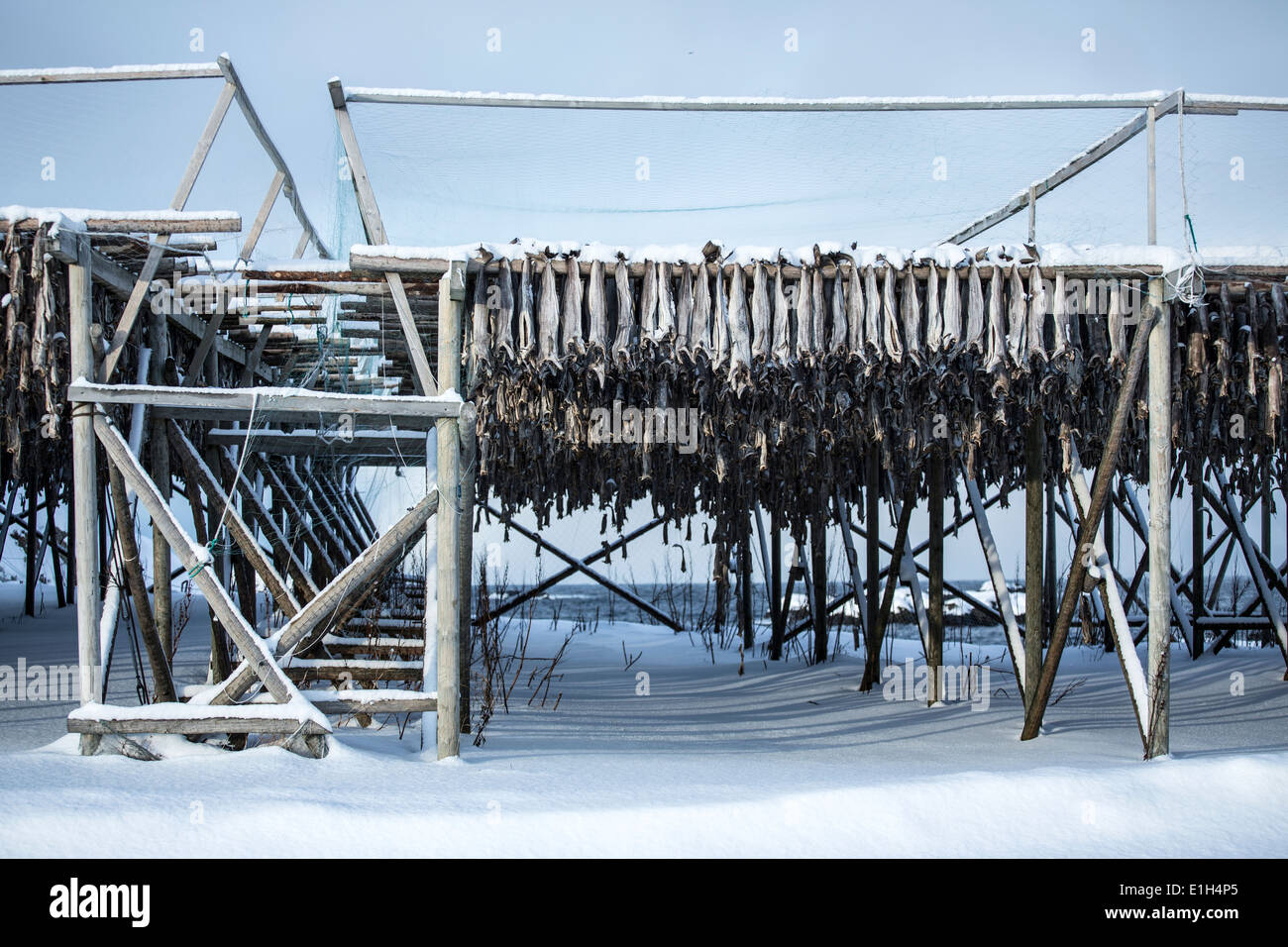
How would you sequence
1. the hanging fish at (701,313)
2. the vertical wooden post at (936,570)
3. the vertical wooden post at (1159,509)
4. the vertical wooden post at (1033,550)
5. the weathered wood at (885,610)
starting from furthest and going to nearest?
1. the weathered wood at (885,610)
2. the vertical wooden post at (936,570)
3. the vertical wooden post at (1033,550)
4. the hanging fish at (701,313)
5. the vertical wooden post at (1159,509)

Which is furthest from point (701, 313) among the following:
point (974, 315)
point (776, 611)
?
point (776, 611)

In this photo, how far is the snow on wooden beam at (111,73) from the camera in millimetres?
6180

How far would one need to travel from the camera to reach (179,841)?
3.99m

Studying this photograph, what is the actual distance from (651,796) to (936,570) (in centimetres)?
478

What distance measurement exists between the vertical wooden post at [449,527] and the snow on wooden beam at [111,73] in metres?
A: 2.12

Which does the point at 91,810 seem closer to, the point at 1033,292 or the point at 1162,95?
the point at 1033,292

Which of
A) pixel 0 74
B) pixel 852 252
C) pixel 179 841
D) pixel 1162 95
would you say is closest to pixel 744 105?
pixel 852 252

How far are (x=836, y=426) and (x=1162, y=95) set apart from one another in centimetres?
289

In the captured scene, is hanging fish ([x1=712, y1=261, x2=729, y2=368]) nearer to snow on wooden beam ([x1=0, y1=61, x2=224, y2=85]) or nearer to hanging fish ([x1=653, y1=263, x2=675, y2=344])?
hanging fish ([x1=653, y1=263, x2=675, y2=344])

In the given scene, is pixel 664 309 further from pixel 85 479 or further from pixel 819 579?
pixel 819 579

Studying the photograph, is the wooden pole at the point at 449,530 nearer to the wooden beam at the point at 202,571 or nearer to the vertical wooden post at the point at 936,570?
the wooden beam at the point at 202,571

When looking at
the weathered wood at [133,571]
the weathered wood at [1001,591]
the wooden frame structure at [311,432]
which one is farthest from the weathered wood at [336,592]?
the weathered wood at [1001,591]
